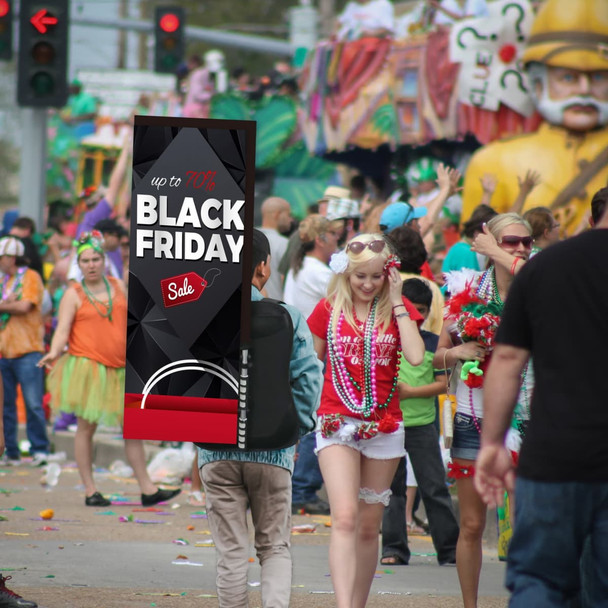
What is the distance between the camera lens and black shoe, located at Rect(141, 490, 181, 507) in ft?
32.9

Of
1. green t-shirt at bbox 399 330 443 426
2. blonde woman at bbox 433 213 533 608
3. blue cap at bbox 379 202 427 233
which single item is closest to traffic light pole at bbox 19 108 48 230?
blue cap at bbox 379 202 427 233

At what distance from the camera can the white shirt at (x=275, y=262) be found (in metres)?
11.2

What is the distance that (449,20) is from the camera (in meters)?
18.2

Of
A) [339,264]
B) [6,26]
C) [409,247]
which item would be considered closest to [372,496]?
[339,264]

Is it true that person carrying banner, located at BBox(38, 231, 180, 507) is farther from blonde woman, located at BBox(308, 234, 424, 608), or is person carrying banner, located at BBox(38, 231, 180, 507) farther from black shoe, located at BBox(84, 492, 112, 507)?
blonde woman, located at BBox(308, 234, 424, 608)

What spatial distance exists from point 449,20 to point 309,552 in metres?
11.4

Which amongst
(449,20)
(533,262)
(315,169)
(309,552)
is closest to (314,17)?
(315,169)

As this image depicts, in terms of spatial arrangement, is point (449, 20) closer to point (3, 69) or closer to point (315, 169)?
point (315, 169)

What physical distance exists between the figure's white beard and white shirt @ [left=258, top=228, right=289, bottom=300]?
16.7 ft

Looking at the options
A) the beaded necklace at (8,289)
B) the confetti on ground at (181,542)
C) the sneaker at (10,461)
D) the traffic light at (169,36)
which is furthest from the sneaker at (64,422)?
the traffic light at (169,36)

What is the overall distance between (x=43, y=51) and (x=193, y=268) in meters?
10.3

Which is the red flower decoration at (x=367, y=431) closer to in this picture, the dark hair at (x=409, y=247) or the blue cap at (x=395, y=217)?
the dark hair at (x=409, y=247)

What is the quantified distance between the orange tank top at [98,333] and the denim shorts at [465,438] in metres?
4.57

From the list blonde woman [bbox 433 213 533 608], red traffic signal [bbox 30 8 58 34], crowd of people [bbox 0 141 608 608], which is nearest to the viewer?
crowd of people [bbox 0 141 608 608]
